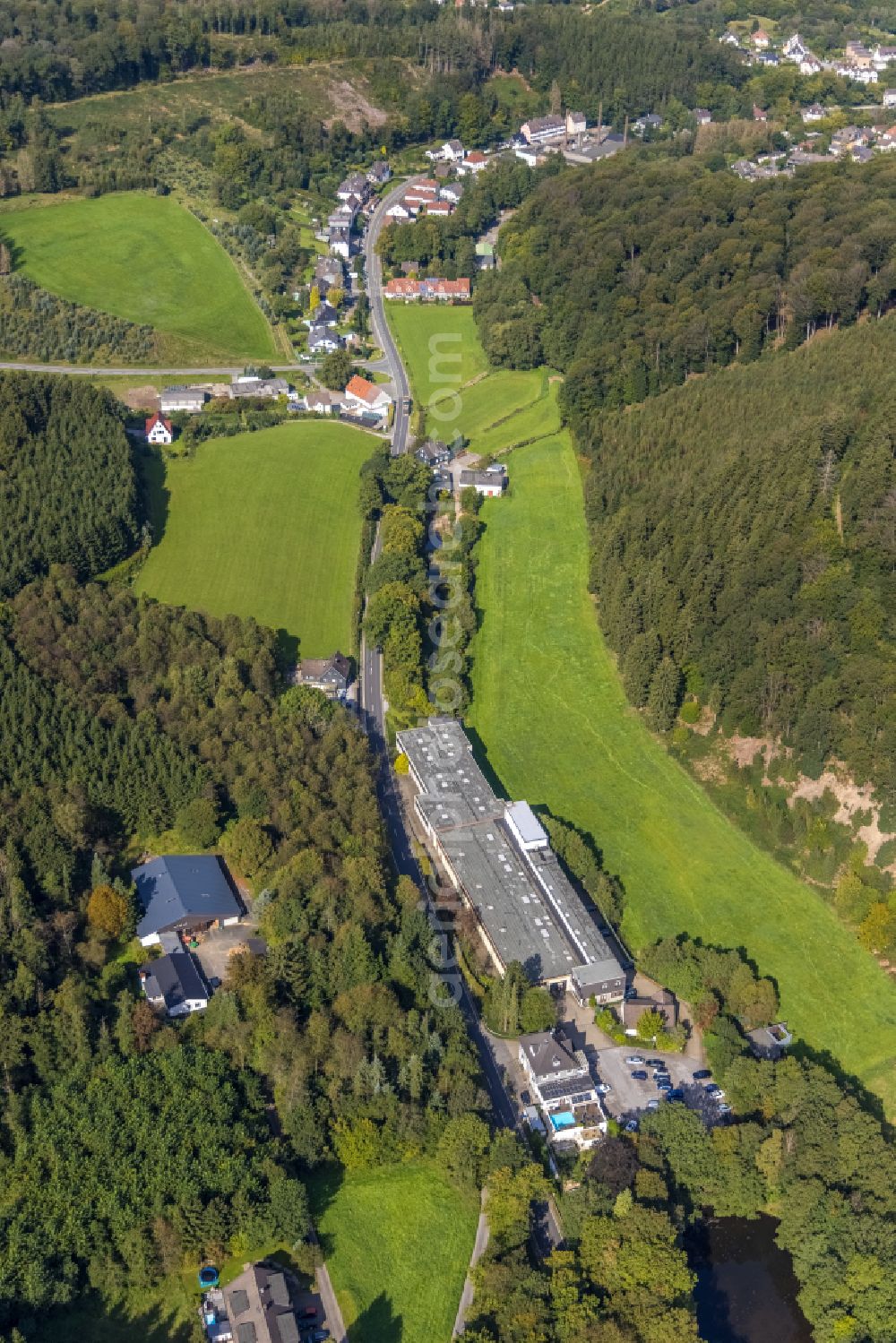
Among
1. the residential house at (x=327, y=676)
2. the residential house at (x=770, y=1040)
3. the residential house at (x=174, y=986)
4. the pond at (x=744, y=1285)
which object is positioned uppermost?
the residential house at (x=327, y=676)

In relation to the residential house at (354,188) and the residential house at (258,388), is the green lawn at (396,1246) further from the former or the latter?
the residential house at (354,188)

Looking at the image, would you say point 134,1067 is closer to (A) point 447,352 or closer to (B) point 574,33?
(A) point 447,352

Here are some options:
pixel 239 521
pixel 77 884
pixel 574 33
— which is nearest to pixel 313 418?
pixel 239 521

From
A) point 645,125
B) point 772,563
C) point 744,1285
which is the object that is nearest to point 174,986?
point 744,1285

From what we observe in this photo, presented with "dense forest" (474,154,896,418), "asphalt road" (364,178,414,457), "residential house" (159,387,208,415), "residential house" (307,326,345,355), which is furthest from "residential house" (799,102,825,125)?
"residential house" (159,387,208,415)

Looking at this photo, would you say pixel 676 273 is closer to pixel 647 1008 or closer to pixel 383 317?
pixel 383 317

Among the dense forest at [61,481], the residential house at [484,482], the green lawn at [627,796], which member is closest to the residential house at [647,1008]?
the green lawn at [627,796]
